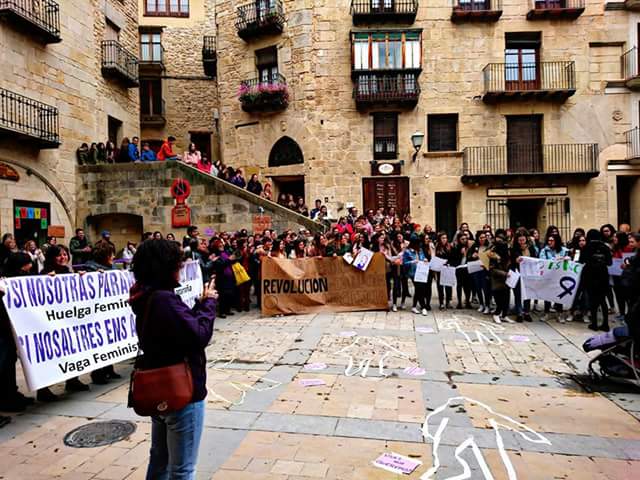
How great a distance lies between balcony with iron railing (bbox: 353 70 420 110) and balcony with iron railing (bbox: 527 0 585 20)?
575 centimetres

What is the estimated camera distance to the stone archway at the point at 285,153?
22.1 metres

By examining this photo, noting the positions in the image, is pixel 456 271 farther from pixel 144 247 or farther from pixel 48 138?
pixel 48 138

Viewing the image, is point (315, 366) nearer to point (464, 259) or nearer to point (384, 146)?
point (464, 259)

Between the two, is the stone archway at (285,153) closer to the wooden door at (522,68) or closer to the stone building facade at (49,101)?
the stone building facade at (49,101)

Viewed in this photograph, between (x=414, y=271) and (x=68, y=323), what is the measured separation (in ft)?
23.4

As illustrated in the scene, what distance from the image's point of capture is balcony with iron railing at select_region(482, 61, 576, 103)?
20750 mm

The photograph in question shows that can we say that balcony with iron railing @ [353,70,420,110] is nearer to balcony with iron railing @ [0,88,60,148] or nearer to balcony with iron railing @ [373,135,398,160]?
balcony with iron railing @ [373,135,398,160]

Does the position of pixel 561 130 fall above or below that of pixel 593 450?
above

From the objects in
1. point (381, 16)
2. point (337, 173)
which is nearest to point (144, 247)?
point (337, 173)

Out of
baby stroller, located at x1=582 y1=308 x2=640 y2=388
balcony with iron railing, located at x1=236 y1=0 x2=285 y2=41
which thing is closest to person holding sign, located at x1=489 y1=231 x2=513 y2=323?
baby stroller, located at x1=582 y1=308 x2=640 y2=388

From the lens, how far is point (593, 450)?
4090 millimetres

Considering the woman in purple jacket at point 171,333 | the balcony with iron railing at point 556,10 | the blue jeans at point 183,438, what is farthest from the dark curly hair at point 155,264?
the balcony with iron railing at point 556,10

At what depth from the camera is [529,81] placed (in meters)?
21.5

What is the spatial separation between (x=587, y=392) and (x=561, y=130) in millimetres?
18669
